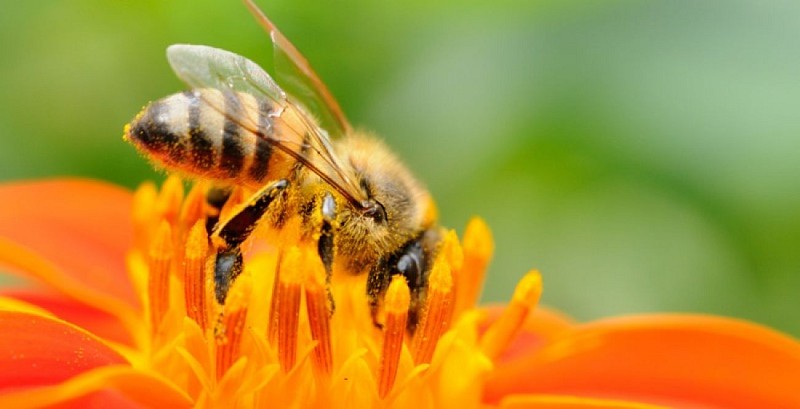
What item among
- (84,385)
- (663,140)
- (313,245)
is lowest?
(84,385)

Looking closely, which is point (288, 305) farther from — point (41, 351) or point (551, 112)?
point (551, 112)

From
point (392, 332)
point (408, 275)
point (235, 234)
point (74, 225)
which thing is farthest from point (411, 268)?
point (74, 225)

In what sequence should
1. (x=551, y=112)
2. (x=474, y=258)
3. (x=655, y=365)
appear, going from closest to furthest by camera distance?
(x=655, y=365) < (x=474, y=258) < (x=551, y=112)

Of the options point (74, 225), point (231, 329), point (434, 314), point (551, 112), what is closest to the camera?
point (231, 329)

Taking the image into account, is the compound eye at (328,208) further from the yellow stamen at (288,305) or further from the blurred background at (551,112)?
the blurred background at (551,112)

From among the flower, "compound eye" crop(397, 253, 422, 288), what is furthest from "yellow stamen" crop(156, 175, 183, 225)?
"compound eye" crop(397, 253, 422, 288)

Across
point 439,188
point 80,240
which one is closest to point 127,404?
point 80,240

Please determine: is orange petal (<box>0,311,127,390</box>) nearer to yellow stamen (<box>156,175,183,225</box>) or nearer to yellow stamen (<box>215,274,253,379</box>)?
yellow stamen (<box>215,274,253,379</box>)

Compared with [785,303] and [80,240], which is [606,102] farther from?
[80,240]
